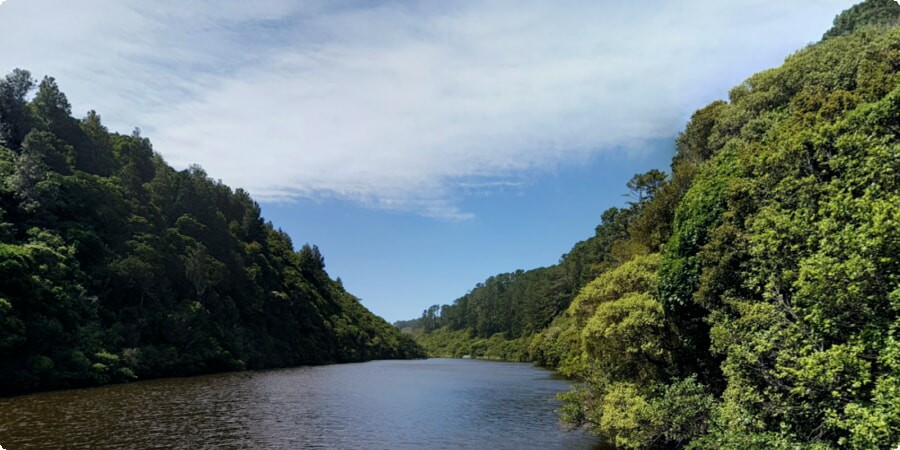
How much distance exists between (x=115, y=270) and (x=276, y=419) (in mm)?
39611

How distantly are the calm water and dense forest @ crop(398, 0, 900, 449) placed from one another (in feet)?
19.4

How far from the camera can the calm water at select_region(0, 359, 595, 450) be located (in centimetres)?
2662

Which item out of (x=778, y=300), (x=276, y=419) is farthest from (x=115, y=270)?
(x=778, y=300)

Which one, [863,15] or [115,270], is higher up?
[863,15]

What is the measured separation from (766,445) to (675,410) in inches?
231

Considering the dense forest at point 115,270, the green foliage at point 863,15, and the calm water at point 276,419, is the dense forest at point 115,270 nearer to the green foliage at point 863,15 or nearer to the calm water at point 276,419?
the calm water at point 276,419

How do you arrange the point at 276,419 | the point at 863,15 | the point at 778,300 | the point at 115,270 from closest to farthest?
the point at 778,300, the point at 276,419, the point at 115,270, the point at 863,15

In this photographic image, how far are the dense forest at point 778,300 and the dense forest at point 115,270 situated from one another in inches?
1757

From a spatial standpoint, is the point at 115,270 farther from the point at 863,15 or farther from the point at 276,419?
the point at 863,15

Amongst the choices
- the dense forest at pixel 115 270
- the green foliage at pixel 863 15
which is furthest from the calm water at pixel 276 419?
the green foliage at pixel 863 15

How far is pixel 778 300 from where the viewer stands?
17156mm

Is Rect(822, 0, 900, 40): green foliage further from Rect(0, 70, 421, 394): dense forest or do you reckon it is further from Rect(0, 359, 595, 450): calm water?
Rect(0, 70, 421, 394): dense forest

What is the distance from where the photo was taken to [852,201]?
14.9m

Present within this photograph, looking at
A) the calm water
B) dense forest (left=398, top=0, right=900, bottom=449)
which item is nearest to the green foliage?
dense forest (left=398, top=0, right=900, bottom=449)
